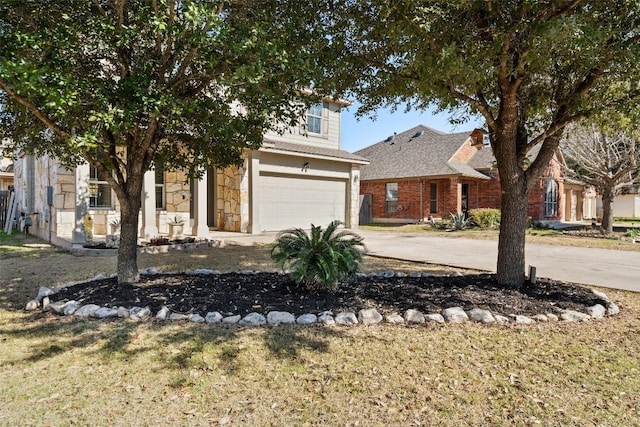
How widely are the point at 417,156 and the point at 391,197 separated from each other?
2874 millimetres

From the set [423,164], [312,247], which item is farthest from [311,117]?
[312,247]

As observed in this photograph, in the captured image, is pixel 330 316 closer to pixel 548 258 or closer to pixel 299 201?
pixel 548 258

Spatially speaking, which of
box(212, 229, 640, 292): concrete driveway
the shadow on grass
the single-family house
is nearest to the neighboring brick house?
the single-family house

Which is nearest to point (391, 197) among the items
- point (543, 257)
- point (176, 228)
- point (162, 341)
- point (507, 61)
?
point (543, 257)

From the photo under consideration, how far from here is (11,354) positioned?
3559 millimetres

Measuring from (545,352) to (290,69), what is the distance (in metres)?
3.81

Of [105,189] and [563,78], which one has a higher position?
[563,78]

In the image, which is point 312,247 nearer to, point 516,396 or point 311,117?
point 516,396

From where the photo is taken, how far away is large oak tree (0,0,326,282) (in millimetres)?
3834

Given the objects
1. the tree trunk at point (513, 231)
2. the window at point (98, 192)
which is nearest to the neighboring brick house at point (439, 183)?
the tree trunk at point (513, 231)

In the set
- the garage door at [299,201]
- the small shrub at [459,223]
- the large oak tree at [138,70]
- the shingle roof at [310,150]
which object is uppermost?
the shingle roof at [310,150]

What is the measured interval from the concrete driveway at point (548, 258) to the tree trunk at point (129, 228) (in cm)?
604

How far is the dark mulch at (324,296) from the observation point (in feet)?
15.6

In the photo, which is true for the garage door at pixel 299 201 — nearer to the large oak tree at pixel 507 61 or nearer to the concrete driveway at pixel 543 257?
the concrete driveway at pixel 543 257
